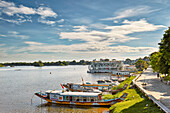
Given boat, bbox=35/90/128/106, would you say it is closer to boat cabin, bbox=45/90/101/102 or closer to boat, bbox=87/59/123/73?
boat cabin, bbox=45/90/101/102

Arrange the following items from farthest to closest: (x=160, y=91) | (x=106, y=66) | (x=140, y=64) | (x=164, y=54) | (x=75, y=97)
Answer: (x=106, y=66)
(x=140, y=64)
(x=75, y=97)
(x=160, y=91)
(x=164, y=54)

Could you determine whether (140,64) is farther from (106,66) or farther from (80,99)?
(80,99)

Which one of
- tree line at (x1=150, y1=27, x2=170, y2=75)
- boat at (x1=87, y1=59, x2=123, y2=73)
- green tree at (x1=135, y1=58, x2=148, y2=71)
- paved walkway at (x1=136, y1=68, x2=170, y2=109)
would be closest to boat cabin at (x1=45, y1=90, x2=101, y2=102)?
paved walkway at (x1=136, y1=68, x2=170, y2=109)

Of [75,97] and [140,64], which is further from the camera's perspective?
[140,64]

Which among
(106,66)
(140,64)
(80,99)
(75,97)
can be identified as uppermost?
(140,64)

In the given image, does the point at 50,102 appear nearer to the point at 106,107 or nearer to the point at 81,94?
the point at 81,94

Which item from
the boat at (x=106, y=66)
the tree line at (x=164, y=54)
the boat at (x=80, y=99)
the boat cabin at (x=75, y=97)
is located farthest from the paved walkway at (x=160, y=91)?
the boat at (x=106, y=66)

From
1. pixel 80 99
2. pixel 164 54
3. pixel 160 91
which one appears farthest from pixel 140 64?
pixel 80 99

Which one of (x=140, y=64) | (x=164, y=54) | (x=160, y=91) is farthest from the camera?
(x=140, y=64)

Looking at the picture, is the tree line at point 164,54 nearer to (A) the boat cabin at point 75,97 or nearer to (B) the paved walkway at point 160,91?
(B) the paved walkway at point 160,91

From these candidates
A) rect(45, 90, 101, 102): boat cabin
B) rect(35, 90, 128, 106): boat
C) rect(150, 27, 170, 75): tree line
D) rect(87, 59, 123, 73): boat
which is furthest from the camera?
rect(87, 59, 123, 73): boat

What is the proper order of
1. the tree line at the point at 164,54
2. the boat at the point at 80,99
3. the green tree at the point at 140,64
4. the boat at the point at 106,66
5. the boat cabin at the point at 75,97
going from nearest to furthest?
the tree line at the point at 164,54, the boat at the point at 80,99, the boat cabin at the point at 75,97, the green tree at the point at 140,64, the boat at the point at 106,66

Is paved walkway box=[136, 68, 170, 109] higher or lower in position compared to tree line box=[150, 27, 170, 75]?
lower

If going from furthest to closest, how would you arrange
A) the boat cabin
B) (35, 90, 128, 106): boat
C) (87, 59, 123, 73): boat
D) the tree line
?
(87, 59, 123, 73): boat, the boat cabin, (35, 90, 128, 106): boat, the tree line
